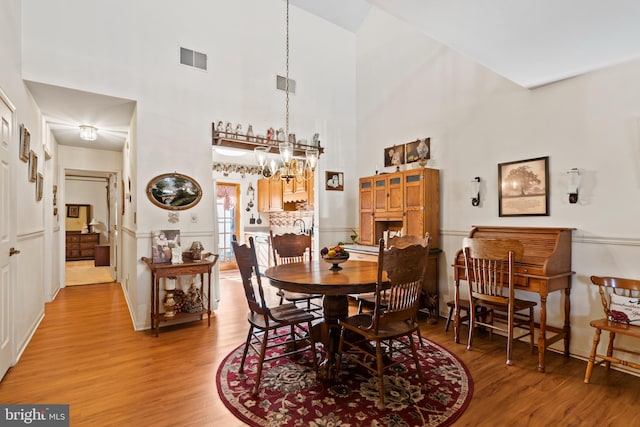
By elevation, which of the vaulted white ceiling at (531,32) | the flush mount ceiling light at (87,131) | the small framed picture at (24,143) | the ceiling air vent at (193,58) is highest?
the ceiling air vent at (193,58)

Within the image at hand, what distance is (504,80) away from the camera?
3.47 meters

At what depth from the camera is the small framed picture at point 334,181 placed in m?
5.17

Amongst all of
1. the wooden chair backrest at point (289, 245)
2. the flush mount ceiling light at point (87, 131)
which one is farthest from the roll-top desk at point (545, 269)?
the flush mount ceiling light at point (87, 131)

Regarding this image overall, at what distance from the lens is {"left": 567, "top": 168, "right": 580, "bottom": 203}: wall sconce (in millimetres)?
2898

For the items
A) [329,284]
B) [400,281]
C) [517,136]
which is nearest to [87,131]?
[329,284]

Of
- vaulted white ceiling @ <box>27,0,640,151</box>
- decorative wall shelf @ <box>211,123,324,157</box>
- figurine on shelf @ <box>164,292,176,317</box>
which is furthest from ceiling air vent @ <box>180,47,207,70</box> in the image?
figurine on shelf @ <box>164,292,176,317</box>

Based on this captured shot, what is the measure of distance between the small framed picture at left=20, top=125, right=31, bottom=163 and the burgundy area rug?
277 centimetres

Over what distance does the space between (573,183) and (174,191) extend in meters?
4.16

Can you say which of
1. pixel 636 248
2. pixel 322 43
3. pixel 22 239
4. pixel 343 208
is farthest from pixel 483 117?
pixel 22 239

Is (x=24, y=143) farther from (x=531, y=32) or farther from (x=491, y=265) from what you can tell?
(x=491, y=265)

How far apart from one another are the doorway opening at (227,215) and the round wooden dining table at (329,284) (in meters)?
5.10

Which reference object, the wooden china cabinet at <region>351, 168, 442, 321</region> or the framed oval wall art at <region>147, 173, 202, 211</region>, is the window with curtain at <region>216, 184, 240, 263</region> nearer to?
the framed oval wall art at <region>147, 173, 202, 211</region>
